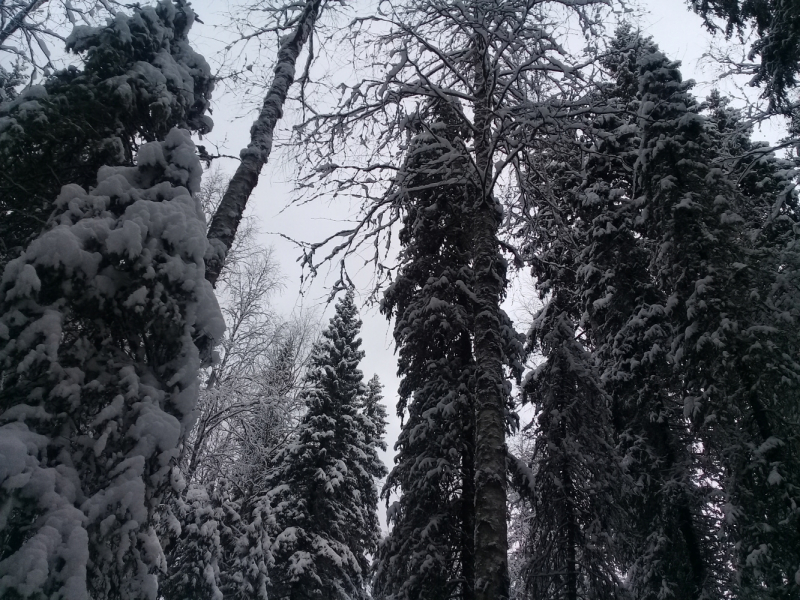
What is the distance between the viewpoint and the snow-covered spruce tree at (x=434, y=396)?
7.43 m

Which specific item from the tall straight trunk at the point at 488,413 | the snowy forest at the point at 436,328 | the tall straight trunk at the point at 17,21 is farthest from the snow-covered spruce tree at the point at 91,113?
the tall straight trunk at the point at 17,21

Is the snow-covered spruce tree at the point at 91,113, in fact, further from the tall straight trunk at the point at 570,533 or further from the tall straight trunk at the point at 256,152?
the tall straight trunk at the point at 570,533

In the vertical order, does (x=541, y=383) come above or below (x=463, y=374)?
above

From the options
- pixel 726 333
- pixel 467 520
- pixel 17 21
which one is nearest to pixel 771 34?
pixel 726 333

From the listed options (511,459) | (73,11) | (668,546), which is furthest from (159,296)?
(668,546)

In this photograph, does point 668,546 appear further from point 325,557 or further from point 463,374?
point 325,557

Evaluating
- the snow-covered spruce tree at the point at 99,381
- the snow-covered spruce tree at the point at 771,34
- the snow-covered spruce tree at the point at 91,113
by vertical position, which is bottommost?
the snow-covered spruce tree at the point at 99,381

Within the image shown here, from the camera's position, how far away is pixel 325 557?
1514cm

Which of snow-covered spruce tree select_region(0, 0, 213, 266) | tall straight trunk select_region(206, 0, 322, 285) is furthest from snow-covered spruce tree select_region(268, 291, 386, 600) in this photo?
snow-covered spruce tree select_region(0, 0, 213, 266)

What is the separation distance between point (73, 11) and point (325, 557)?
15.7 m

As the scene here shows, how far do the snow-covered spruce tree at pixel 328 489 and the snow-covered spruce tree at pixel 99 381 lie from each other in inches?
501

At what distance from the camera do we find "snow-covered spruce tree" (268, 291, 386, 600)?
14.9 m

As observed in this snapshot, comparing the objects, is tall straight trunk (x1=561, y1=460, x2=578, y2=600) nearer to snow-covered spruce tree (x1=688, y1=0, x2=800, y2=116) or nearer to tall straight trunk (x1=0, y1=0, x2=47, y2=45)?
snow-covered spruce tree (x1=688, y1=0, x2=800, y2=116)

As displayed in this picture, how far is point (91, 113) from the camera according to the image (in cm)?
484
